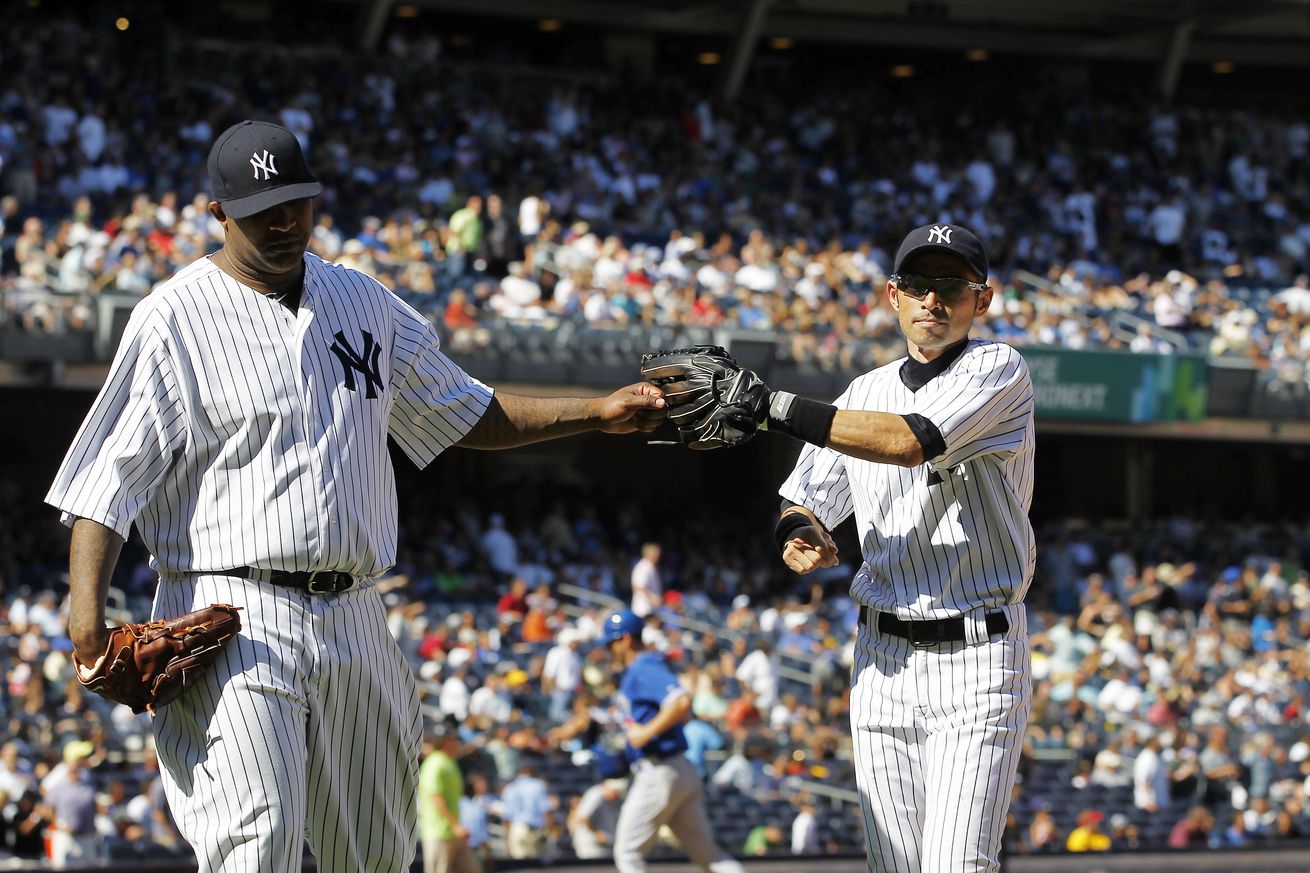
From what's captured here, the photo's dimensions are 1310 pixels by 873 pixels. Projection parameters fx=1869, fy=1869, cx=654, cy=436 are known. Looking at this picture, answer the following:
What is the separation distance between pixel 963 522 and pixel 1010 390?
1.11 feet

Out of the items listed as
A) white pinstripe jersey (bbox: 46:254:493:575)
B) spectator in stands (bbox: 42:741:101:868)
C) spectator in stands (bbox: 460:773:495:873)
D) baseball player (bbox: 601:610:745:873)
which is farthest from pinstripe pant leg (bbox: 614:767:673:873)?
white pinstripe jersey (bbox: 46:254:493:575)

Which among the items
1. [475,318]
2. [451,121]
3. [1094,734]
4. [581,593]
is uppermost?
[451,121]

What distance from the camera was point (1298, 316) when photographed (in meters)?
22.9

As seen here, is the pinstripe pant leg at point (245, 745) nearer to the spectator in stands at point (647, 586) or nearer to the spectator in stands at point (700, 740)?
the spectator in stands at point (700, 740)

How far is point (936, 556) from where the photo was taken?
14.6 feet

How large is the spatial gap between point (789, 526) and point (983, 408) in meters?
0.64

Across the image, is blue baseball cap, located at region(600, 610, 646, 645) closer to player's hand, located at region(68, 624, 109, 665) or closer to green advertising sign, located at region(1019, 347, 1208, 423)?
player's hand, located at region(68, 624, 109, 665)

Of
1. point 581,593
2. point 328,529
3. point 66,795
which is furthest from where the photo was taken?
point 581,593

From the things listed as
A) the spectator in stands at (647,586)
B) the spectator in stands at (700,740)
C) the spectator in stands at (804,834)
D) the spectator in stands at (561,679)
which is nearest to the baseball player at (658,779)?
the spectator in stands at (700,740)

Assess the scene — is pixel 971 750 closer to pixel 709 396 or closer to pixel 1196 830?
pixel 709 396

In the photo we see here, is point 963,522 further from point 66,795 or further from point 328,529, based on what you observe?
point 66,795

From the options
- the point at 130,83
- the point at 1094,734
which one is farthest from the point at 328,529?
the point at 130,83

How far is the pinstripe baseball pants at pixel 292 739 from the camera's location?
3650 millimetres

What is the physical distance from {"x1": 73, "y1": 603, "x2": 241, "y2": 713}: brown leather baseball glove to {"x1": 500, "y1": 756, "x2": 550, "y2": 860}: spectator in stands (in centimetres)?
801
